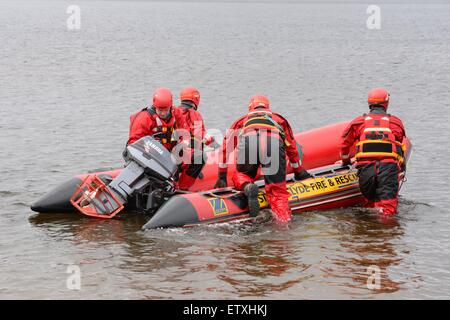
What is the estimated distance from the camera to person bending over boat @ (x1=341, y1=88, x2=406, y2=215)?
9.29 meters

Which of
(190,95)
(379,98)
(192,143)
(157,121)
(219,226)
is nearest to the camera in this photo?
(219,226)

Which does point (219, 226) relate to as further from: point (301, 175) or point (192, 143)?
point (301, 175)

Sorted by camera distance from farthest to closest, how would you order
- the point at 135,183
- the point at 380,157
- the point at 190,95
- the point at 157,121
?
the point at 190,95, the point at 380,157, the point at 157,121, the point at 135,183

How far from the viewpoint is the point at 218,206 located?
8742mm

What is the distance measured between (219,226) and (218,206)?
231 millimetres

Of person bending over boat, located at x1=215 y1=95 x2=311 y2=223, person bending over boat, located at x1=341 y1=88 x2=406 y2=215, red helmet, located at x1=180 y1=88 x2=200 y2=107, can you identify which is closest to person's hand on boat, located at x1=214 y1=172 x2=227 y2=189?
person bending over boat, located at x1=215 y1=95 x2=311 y2=223

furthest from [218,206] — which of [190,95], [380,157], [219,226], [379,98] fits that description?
[379,98]

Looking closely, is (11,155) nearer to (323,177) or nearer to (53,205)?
(53,205)

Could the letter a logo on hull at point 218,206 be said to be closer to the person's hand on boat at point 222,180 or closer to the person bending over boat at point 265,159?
the person bending over boat at point 265,159

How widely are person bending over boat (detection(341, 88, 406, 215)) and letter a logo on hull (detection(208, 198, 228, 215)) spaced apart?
183 centimetres

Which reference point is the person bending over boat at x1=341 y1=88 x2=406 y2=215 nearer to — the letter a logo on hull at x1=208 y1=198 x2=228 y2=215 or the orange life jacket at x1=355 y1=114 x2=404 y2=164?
the orange life jacket at x1=355 y1=114 x2=404 y2=164

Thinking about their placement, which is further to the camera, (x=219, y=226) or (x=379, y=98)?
(x=379, y=98)

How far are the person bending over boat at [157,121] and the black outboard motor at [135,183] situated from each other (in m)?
0.28

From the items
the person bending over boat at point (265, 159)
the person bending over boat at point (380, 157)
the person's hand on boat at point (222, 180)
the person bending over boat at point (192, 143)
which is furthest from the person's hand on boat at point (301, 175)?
the person bending over boat at point (192, 143)
